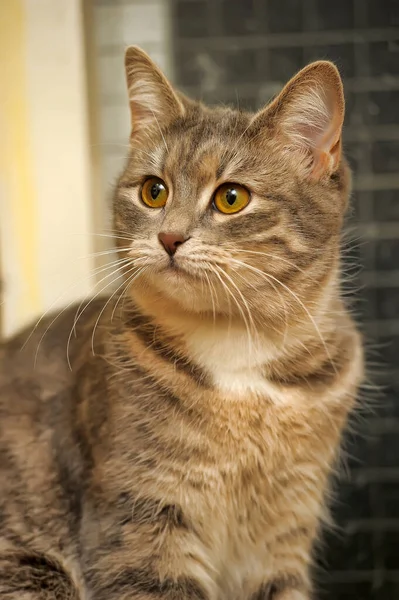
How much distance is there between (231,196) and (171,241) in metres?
0.12

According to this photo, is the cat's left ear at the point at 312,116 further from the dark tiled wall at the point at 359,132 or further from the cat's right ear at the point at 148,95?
the dark tiled wall at the point at 359,132

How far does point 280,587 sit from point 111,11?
1.18m

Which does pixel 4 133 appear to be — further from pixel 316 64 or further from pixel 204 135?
pixel 316 64

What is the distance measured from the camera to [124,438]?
38.5 inches

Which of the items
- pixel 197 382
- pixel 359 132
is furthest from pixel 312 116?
pixel 359 132

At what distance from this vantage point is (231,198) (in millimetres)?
967

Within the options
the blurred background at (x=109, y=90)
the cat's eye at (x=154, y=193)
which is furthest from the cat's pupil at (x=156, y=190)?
the blurred background at (x=109, y=90)

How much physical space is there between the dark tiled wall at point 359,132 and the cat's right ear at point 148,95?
44cm

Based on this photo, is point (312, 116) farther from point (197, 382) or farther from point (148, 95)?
point (197, 382)

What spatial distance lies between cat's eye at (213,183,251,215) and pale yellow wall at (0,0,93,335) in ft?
1.87

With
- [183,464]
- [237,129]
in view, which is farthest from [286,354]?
[237,129]

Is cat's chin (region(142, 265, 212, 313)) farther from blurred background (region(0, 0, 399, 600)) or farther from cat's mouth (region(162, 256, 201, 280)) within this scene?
blurred background (region(0, 0, 399, 600))

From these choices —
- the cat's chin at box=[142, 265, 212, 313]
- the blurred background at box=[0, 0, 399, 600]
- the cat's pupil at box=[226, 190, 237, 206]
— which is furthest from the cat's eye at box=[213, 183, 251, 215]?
the blurred background at box=[0, 0, 399, 600]

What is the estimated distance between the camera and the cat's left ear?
0.94 metres
